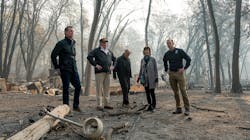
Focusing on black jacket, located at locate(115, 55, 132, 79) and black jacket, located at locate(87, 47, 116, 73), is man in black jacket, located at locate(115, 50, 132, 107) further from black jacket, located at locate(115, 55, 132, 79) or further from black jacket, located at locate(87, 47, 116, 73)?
black jacket, located at locate(87, 47, 116, 73)

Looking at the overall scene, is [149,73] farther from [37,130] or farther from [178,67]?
[37,130]

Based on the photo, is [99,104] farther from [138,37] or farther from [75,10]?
[138,37]

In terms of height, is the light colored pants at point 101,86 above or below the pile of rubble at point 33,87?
below

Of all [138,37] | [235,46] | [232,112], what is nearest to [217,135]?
[232,112]

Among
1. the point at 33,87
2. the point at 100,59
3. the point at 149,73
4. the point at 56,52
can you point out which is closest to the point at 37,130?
the point at 56,52

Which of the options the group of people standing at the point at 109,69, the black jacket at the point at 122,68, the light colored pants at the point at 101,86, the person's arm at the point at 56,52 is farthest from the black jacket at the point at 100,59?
the person's arm at the point at 56,52

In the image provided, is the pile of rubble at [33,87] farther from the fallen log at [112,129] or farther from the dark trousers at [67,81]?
the fallen log at [112,129]

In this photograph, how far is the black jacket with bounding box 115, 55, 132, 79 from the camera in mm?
→ 12383

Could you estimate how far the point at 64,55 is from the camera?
33.0 ft

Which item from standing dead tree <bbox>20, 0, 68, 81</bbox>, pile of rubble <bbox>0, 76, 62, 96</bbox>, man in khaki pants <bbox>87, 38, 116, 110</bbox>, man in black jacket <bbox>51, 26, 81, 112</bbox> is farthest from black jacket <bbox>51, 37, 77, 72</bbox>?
standing dead tree <bbox>20, 0, 68, 81</bbox>

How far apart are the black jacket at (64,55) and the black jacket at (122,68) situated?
2.54 metres

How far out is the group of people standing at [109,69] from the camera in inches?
394

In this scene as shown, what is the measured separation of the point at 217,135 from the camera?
7688 millimetres

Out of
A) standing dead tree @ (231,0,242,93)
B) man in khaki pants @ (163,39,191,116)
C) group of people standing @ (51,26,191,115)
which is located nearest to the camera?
group of people standing @ (51,26,191,115)
